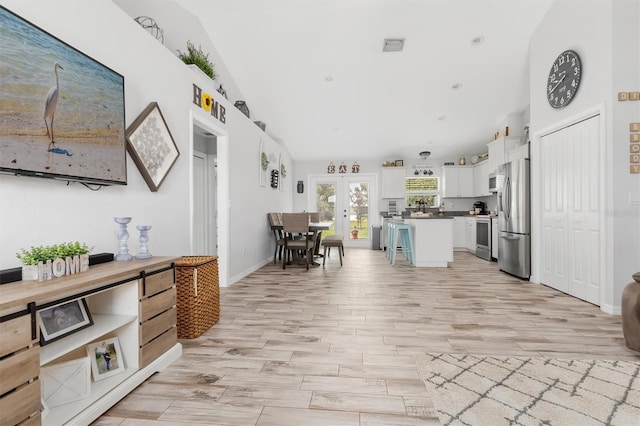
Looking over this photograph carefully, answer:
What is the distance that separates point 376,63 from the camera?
15.6 feet

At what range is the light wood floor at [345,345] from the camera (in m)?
1.55

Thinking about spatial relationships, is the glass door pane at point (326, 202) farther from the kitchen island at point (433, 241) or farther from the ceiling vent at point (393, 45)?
the ceiling vent at point (393, 45)

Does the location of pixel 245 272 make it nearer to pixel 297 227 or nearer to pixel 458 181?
pixel 297 227

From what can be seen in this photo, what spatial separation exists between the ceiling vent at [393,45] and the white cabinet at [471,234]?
4.33m

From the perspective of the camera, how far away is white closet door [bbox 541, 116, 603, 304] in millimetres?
3234

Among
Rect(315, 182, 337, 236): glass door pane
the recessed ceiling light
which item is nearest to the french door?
Rect(315, 182, 337, 236): glass door pane

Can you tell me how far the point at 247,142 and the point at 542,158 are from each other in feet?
14.2

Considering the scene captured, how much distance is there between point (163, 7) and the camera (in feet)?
10.8

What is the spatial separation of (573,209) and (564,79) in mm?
1597

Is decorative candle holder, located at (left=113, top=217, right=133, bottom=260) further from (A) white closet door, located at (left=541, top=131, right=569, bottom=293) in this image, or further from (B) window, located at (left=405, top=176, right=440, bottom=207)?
(B) window, located at (left=405, top=176, right=440, bottom=207)

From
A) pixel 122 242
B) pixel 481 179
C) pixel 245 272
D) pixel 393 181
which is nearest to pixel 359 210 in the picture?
pixel 393 181

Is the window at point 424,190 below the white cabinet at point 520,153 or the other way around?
below

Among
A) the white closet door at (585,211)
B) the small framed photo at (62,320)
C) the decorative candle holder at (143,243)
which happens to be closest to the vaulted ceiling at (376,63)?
the white closet door at (585,211)

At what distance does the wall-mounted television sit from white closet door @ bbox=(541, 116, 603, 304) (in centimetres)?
449
